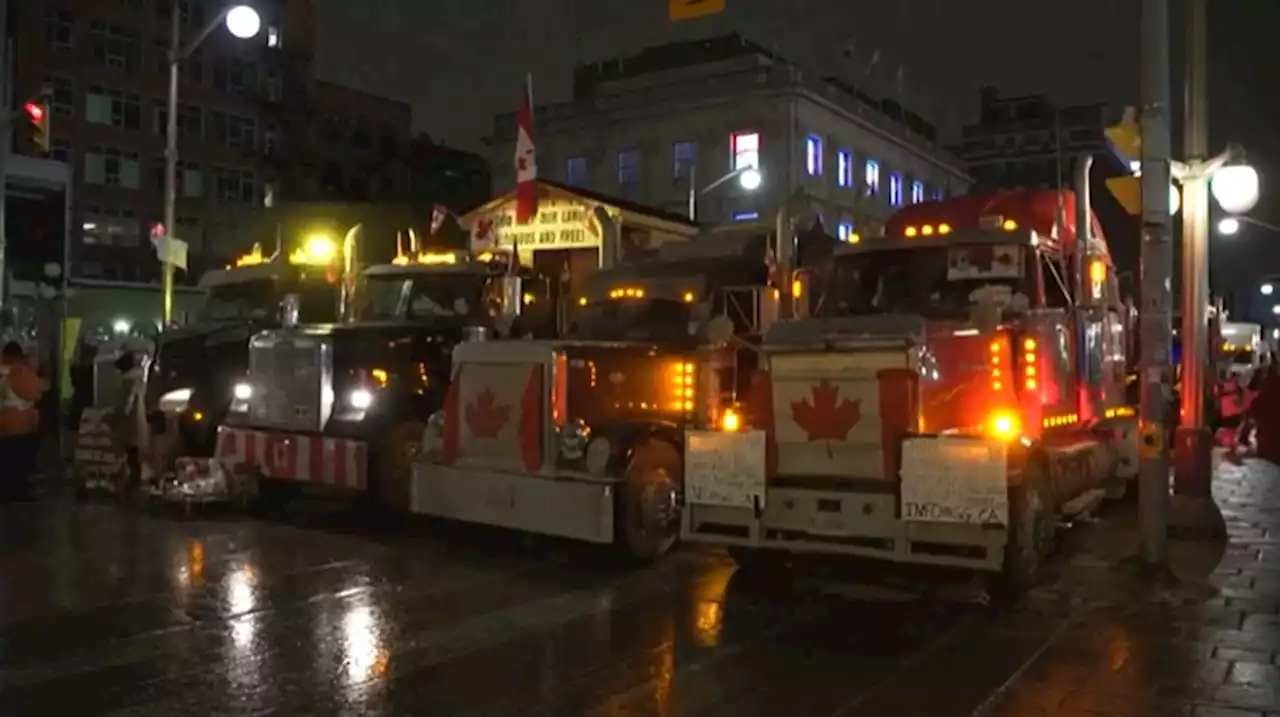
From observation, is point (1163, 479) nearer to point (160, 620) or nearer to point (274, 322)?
point (160, 620)

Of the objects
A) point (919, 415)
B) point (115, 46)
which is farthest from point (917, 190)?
point (919, 415)

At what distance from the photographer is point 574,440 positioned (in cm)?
1102

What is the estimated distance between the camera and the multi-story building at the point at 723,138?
48594mm

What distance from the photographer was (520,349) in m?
11.5

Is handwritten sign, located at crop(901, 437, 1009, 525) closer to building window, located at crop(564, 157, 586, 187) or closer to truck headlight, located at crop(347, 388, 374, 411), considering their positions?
truck headlight, located at crop(347, 388, 374, 411)

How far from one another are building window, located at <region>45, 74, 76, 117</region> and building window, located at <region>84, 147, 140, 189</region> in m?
2.18

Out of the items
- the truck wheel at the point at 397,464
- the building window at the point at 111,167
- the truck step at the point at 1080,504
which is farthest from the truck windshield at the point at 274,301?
the building window at the point at 111,167

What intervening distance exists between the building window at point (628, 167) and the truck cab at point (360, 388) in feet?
123

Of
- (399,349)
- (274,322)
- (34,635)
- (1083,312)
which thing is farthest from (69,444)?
(1083,312)

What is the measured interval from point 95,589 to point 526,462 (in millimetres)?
3742

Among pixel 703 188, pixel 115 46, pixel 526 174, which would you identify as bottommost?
pixel 526 174

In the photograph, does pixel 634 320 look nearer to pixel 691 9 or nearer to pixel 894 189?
pixel 691 9

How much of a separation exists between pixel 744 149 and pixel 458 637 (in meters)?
42.4

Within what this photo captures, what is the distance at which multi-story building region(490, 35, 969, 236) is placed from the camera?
48594 mm
